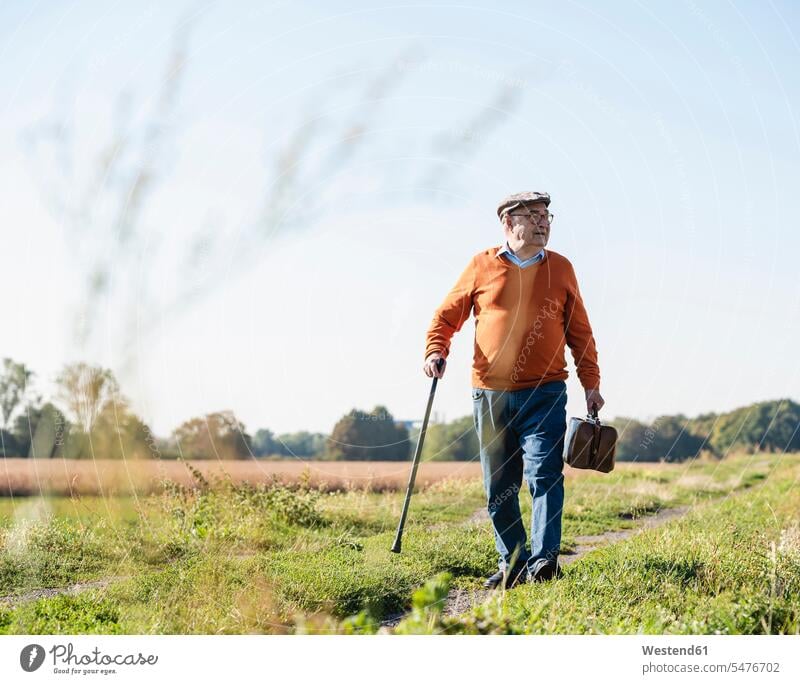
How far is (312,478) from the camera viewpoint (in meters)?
9.20

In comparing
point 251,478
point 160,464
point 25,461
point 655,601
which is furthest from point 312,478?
point 655,601

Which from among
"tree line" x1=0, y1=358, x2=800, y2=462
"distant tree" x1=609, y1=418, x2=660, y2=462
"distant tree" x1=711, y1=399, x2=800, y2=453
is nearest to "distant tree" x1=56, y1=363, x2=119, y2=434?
"tree line" x1=0, y1=358, x2=800, y2=462

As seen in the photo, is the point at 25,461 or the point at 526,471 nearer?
the point at 526,471

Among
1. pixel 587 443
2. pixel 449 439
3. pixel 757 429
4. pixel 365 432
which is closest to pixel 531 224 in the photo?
pixel 587 443

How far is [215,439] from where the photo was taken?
8.17m

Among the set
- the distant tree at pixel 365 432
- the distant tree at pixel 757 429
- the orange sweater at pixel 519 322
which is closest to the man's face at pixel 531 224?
the orange sweater at pixel 519 322

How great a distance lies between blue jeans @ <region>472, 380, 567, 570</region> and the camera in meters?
6.06

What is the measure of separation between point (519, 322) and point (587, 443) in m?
0.93

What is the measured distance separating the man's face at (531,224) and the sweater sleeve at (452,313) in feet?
1.35

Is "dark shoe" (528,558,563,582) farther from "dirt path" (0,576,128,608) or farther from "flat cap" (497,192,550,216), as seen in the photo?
"dirt path" (0,576,128,608)

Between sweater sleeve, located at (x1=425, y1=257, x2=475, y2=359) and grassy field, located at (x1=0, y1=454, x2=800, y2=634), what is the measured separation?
154 cm

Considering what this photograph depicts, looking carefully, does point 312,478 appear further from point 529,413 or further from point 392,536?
point 529,413

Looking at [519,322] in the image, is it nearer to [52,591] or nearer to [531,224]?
[531,224]
